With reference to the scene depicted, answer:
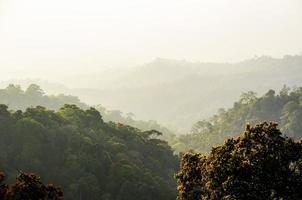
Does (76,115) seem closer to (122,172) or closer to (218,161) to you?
(122,172)

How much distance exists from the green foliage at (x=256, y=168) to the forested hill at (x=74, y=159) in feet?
125

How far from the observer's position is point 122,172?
81312mm

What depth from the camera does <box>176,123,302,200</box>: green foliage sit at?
37781 mm

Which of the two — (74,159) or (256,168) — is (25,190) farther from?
(74,159)

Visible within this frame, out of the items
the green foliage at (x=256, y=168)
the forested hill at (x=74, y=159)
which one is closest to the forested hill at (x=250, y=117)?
the forested hill at (x=74, y=159)

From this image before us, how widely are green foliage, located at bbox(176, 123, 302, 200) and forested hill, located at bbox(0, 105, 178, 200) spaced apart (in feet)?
125

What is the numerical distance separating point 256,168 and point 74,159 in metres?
46.5

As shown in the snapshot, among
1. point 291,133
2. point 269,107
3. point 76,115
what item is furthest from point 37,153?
point 269,107

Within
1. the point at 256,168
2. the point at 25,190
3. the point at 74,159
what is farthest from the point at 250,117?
the point at 25,190

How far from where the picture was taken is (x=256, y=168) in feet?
125

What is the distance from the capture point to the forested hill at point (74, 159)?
77.0 metres

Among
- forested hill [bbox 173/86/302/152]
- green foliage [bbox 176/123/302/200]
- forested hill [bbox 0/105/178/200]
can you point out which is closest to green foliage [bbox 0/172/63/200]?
green foliage [bbox 176/123/302/200]

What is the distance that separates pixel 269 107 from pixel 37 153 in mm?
121763

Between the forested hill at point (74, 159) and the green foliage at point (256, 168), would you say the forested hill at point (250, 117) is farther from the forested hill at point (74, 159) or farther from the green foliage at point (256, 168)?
the green foliage at point (256, 168)
